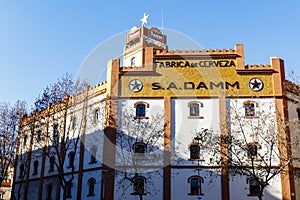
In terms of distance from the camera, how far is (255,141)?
27.1m

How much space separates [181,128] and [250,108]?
5419mm

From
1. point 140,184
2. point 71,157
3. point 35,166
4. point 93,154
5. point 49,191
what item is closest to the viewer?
point 140,184

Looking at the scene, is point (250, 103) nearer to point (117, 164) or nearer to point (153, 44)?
point (117, 164)

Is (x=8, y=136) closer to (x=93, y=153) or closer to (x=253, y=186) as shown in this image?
(x=93, y=153)

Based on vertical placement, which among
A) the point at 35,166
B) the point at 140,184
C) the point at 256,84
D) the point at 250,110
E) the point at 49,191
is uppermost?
the point at 256,84

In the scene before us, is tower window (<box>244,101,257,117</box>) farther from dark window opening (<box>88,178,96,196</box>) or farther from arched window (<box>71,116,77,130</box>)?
arched window (<box>71,116,77,130</box>)

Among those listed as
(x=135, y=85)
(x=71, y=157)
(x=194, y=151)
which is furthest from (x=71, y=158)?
(x=194, y=151)

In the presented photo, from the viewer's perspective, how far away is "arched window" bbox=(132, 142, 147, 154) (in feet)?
92.9

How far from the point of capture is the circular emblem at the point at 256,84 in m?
29.0

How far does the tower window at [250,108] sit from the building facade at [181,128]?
8 cm

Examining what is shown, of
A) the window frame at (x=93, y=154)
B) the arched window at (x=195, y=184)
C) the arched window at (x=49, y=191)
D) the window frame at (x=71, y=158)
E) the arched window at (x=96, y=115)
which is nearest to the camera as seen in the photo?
the arched window at (x=195, y=184)

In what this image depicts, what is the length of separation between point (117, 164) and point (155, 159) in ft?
9.29

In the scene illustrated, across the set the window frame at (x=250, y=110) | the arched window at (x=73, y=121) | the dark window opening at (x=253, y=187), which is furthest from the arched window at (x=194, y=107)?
the arched window at (x=73, y=121)

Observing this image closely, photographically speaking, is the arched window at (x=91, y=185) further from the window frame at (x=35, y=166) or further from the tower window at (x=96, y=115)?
the window frame at (x=35, y=166)
